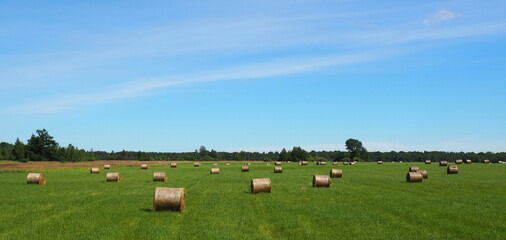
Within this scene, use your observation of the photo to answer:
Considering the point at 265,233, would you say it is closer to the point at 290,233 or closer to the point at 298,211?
the point at 290,233

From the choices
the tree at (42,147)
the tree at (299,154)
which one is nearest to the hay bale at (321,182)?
the tree at (42,147)

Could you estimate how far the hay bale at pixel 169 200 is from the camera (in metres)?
17.8

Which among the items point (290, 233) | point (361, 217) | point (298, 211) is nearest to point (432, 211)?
point (361, 217)

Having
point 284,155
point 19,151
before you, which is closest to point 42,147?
point 19,151

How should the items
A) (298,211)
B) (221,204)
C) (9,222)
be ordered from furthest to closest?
(221,204) → (298,211) → (9,222)

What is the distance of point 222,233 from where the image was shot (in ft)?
43.6

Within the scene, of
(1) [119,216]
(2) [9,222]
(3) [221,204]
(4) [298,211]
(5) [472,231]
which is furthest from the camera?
(3) [221,204]

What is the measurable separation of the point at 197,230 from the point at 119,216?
4.55 metres

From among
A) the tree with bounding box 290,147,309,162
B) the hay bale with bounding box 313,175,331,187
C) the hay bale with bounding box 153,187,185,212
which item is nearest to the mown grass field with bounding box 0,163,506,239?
the hay bale with bounding box 153,187,185,212

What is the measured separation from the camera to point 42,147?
13862 centimetres

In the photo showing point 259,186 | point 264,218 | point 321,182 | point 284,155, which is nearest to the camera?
point 264,218

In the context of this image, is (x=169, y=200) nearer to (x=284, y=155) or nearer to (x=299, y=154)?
(x=299, y=154)

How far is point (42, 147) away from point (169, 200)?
13712cm

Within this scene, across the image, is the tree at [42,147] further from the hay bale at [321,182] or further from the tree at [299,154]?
the hay bale at [321,182]
